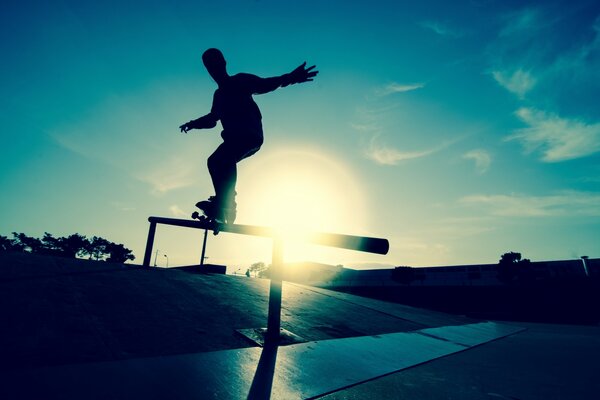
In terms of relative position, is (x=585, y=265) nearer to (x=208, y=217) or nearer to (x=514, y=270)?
(x=514, y=270)

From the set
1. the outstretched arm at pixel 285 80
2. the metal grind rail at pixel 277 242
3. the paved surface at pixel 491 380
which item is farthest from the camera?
the outstretched arm at pixel 285 80

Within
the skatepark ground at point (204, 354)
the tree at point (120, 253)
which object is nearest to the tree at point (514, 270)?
the skatepark ground at point (204, 354)

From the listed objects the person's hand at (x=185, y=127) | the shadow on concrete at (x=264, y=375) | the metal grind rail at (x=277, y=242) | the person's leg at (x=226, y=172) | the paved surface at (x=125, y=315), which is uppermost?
the person's hand at (x=185, y=127)

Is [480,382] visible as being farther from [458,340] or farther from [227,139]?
[227,139]

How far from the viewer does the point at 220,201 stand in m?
3.45

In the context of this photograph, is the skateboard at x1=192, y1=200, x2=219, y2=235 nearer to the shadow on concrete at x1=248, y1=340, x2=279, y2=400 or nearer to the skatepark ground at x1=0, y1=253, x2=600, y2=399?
the skatepark ground at x1=0, y1=253, x2=600, y2=399

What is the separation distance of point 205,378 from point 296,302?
2985 mm

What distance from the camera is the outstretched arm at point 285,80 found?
321 cm

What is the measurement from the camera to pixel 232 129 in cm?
339

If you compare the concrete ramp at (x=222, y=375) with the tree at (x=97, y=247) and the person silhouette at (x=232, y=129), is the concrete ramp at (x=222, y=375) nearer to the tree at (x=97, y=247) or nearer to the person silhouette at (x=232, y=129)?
the person silhouette at (x=232, y=129)

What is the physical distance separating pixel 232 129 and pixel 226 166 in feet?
1.47

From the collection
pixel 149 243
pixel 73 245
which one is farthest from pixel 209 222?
pixel 73 245

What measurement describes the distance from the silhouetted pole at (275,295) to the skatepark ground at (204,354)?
0.73 ft

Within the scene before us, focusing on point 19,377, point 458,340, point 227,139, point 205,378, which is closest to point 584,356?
point 458,340
